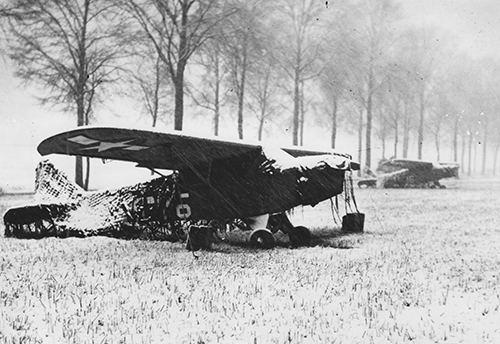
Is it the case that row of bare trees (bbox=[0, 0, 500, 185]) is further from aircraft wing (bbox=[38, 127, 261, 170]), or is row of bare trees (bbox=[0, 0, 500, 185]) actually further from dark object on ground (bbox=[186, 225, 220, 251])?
dark object on ground (bbox=[186, 225, 220, 251])

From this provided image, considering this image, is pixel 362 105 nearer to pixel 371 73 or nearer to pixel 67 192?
pixel 371 73

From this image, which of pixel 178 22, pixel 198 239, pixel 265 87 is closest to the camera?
pixel 198 239

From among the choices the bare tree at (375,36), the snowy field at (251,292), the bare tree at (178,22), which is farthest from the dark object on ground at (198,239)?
the bare tree at (375,36)

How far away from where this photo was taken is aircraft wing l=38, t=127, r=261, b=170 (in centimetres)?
666

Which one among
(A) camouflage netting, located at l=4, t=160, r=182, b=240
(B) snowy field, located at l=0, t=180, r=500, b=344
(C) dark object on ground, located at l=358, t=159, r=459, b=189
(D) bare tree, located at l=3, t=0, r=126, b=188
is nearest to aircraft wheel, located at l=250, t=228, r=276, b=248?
(B) snowy field, located at l=0, t=180, r=500, b=344

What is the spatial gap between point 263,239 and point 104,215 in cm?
354

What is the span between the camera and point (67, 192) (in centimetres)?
930

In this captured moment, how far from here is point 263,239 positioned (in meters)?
7.77

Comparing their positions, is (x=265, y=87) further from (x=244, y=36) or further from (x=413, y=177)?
(x=413, y=177)

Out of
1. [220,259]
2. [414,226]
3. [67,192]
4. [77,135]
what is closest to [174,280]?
[220,259]

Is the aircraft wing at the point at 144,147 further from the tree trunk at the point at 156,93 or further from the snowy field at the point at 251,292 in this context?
the tree trunk at the point at 156,93

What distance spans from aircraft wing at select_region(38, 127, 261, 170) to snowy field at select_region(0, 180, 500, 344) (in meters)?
1.66

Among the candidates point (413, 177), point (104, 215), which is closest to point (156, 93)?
point (413, 177)

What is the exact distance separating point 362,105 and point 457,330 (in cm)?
2943
